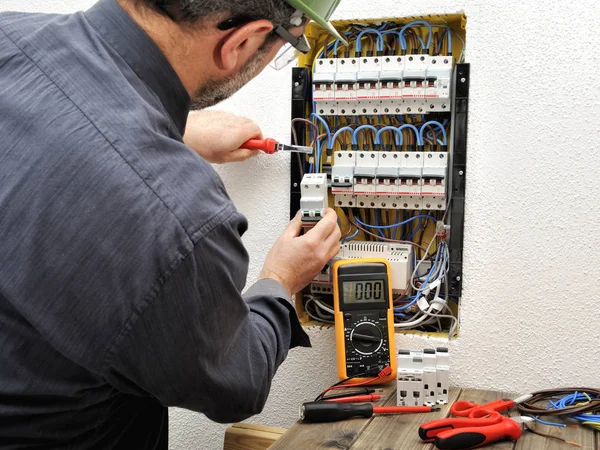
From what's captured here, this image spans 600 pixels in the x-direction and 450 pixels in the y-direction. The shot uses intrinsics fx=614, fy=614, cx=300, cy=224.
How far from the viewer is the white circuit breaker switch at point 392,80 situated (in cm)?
151

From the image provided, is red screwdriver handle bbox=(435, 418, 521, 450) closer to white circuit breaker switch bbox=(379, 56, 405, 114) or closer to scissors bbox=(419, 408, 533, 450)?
scissors bbox=(419, 408, 533, 450)

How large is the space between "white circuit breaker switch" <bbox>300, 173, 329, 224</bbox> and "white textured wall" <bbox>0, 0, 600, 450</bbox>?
0.35 m

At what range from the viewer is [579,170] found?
1390 millimetres

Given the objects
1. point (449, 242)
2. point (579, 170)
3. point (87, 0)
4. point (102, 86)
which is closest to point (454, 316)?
point (449, 242)

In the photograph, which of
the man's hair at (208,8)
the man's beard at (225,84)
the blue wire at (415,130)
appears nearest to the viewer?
the man's hair at (208,8)

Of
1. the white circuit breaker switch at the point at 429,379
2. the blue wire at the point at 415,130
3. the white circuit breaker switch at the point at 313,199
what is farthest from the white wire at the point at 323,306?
the blue wire at the point at 415,130

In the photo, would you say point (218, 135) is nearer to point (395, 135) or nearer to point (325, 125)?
point (325, 125)

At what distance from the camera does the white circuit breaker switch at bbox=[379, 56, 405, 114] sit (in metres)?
1.51

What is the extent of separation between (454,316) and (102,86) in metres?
1.09

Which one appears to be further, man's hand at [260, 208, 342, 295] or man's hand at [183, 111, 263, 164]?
man's hand at [183, 111, 263, 164]

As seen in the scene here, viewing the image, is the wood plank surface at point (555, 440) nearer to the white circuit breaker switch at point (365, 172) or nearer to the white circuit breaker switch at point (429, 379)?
the white circuit breaker switch at point (429, 379)

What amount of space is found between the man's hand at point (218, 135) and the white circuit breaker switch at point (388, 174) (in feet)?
1.09

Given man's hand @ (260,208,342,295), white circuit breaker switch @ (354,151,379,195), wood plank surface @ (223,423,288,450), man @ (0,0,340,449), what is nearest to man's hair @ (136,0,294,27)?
man @ (0,0,340,449)

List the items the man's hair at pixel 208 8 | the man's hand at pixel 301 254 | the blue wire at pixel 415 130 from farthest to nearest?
the blue wire at pixel 415 130, the man's hand at pixel 301 254, the man's hair at pixel 208 8
